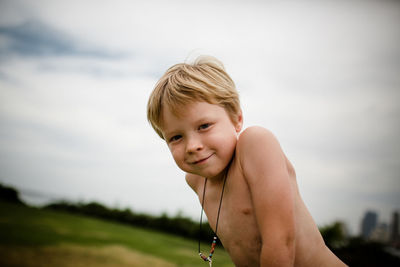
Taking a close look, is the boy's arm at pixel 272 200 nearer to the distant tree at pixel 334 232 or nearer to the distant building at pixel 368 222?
the distant tree at pixel 334 232

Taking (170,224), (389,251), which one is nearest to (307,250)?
(389,251)

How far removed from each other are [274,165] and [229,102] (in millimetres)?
573

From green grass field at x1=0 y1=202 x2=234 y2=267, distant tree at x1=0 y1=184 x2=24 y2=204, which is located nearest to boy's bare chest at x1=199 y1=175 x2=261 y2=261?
green grass field at x1=0 y1=202 x2=234 y2=267

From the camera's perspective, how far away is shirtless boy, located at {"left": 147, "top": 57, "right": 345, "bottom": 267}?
4.17 feet

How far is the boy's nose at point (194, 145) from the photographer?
1.49 meters

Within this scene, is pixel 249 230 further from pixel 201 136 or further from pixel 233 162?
pixel 201 136

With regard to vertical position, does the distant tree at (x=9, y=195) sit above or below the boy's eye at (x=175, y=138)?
below

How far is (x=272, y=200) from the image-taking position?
48.1 inches

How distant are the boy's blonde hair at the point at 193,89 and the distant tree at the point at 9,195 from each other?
14.9 metres

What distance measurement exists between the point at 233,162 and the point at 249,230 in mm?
396

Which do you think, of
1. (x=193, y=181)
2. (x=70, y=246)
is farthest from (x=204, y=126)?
(x=70, y=246)

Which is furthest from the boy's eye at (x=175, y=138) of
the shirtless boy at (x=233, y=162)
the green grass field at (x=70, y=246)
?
the green grass field at (x=70, y=246)

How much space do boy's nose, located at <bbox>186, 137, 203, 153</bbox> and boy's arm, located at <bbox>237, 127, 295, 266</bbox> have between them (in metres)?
0.29

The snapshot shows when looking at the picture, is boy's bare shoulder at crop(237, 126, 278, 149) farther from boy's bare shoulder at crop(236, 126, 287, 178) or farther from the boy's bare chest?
the boy's bare chest
